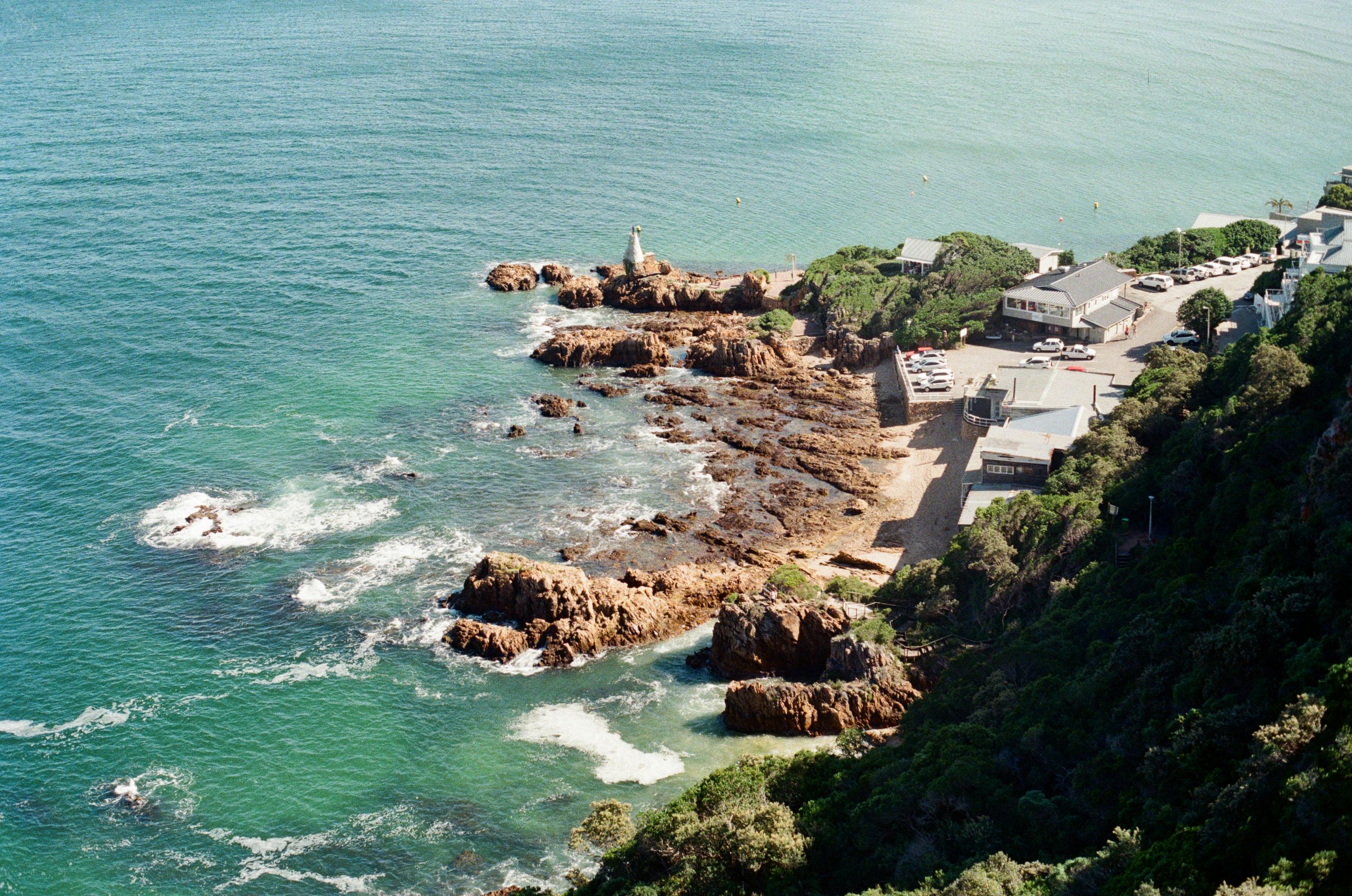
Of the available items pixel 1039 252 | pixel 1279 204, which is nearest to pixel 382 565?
pixel 1039 252

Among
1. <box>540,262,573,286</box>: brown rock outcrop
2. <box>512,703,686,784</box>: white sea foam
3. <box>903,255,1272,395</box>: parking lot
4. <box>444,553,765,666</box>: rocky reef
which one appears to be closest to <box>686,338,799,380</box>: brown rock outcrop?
<box>903,255,1272,395</box>: parking lot

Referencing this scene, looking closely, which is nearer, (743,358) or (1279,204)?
(743,358)

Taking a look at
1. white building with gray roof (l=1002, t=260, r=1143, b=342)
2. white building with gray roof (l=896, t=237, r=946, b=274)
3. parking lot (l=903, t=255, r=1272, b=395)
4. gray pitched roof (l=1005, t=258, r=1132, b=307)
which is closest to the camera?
parking lot (l=903, t=255, r=1272, b=395)

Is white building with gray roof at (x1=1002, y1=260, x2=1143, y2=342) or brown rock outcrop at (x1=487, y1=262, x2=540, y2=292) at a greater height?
white building with gray roof at (x1=1002, y1=260, x2=1143, y2=342)

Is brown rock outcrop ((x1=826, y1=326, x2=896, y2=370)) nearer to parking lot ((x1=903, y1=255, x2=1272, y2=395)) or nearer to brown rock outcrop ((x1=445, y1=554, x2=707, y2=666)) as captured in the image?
parking lot ((x1=903, y1=255, x2=1272, y2=395))

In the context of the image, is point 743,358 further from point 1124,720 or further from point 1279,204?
point 1279,204

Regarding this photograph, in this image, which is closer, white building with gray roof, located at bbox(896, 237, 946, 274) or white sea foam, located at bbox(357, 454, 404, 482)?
white sea foam, located at bbox(357, 454, 404, 482)
